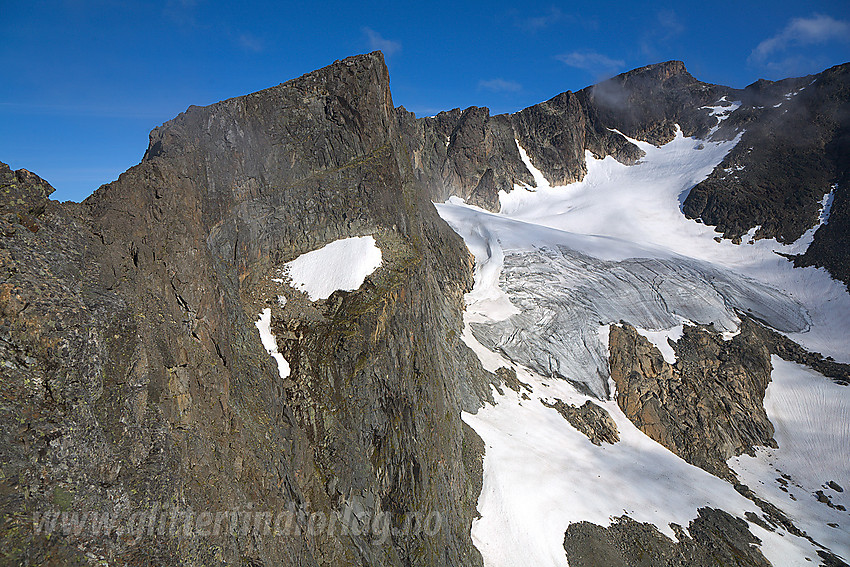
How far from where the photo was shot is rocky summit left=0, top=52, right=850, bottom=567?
7.38 m

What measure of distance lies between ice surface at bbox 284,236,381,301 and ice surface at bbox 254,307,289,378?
177 centimetres

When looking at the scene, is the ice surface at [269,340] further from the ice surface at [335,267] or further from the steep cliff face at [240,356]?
the ice surface at [335,267]

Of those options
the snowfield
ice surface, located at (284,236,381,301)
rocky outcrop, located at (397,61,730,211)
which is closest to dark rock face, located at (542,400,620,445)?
the snowfield

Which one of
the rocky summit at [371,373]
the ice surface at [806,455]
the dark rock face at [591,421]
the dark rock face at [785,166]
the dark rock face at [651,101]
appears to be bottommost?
the ice surface at [806,455]

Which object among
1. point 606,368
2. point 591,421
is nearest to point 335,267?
point 591,421

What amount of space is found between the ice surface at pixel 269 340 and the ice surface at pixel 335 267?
1766 mm

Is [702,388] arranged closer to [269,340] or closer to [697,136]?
[269,340]

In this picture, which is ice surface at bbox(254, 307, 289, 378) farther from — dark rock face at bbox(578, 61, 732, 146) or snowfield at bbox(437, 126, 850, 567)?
dark rock face at bbox(578, 61, 732, 146)

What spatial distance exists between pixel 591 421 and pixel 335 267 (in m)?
22.7

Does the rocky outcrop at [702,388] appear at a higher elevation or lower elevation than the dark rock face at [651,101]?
lower

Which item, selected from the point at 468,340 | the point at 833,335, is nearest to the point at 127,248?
the point at 468,340

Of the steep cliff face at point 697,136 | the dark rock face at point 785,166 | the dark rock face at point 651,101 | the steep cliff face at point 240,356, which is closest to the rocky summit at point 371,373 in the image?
the steep cliff face at point 240,356

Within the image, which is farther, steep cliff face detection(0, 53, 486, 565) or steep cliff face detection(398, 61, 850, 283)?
steep cliff face detection(398, 61, 850, 283)

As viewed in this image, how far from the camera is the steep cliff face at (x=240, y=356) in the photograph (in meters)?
6.91
